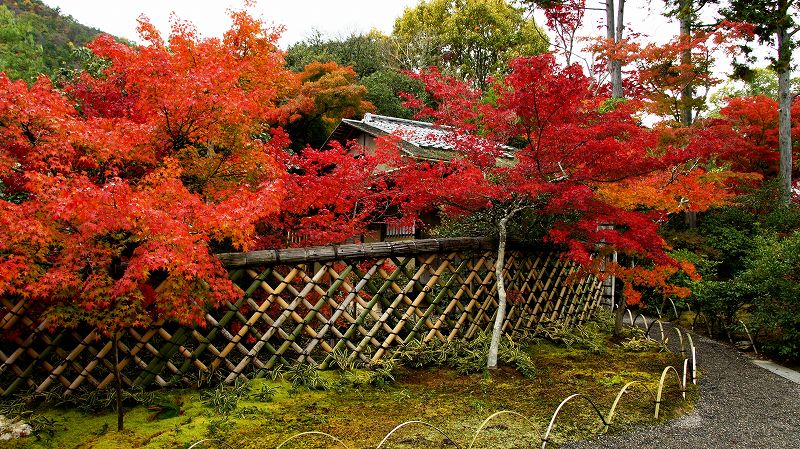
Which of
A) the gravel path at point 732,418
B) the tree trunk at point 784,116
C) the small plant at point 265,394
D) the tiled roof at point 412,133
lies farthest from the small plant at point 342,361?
the tree trunk at point 784,116

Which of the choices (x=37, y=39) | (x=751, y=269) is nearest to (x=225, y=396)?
(x=751, y=269)

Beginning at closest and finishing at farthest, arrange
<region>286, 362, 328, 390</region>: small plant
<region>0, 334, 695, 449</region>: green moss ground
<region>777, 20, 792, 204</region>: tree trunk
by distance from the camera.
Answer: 1. <region>0, 334, 695, 449</region>: green moss ground
2. <region>286, 362, 328, 390</region>: small plant
3. <region>777, 20, 792, 204</region>: tree trunk

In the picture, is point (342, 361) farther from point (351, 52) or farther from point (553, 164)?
point (351, 52)

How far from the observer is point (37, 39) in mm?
29609

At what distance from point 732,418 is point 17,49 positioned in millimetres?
25266

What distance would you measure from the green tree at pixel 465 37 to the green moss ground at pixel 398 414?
1975 centimetres

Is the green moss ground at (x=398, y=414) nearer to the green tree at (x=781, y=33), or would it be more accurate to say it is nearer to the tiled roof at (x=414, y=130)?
the tiled roof at (x=414, y=130)

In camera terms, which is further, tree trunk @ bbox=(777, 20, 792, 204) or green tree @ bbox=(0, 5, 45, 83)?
green tree @ bbox=(0, 5, 45, 83)

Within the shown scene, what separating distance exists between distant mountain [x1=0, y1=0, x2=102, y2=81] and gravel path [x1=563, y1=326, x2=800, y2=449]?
9.97 metres

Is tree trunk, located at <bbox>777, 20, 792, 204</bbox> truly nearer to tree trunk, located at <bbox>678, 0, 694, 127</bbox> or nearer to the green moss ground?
tree trunk, located at <bbox>678, 0, 694, 127</bbox>

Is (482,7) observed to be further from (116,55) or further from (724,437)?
(724,437)

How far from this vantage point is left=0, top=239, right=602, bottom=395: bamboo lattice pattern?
156 inches

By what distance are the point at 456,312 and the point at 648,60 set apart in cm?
821

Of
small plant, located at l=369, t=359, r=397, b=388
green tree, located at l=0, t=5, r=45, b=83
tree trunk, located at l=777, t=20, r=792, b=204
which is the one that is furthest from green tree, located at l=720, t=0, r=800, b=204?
green tree, located at l=0, t=5, r=45, b=83
